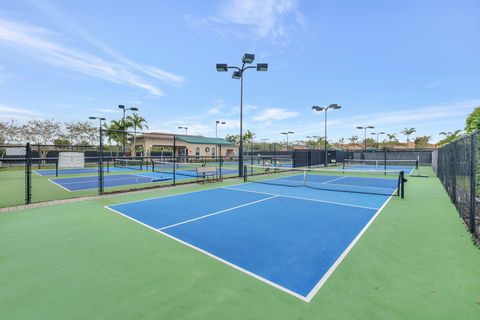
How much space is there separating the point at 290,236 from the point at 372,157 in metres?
42.0

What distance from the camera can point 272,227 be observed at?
6.12 m

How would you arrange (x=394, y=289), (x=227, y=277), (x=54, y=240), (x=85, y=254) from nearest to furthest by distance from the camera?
1. (x=394, y=289)
2. (x=227, y=277)
3. (x=85, y=254)
4. (x=54, y=240)

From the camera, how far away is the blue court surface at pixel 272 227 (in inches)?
157

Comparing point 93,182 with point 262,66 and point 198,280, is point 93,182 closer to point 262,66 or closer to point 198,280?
point 262,66

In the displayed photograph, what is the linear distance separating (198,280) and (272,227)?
2.87m

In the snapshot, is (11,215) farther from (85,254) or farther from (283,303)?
(283,303)

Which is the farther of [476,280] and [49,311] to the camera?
[476,280]

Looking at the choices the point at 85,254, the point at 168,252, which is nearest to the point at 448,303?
the point at 168,252

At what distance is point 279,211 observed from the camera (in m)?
7.74

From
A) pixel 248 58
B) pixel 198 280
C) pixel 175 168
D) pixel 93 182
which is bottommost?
pixel 198 280

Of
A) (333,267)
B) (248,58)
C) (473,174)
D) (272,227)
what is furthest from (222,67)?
(333,267)

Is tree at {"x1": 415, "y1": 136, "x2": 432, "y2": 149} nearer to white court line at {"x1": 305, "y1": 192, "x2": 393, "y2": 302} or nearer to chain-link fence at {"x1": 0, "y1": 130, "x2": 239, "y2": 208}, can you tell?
chain-link fence at {"x1": 0, "y1": 130, "x2": 239, "y2": 208}

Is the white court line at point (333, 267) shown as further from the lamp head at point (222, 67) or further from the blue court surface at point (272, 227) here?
the lamp head at point (222, 67)

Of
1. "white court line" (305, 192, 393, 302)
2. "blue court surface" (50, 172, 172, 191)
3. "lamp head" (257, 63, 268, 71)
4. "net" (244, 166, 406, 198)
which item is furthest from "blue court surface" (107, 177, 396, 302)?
"lamp head" (257, 63, 268, 71)
